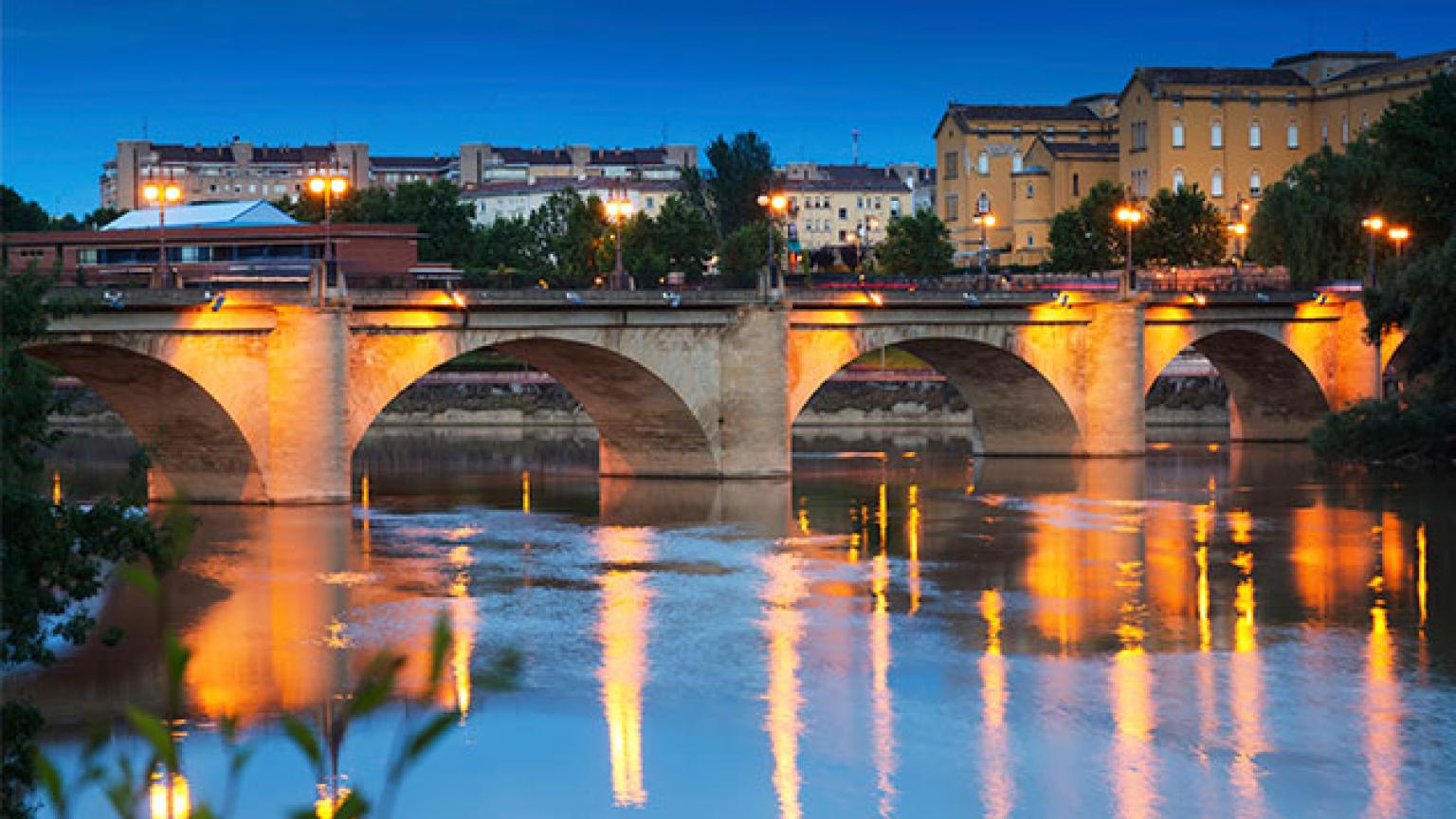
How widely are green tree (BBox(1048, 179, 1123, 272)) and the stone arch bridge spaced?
99.1 ft

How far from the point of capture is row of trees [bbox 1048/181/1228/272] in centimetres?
9762

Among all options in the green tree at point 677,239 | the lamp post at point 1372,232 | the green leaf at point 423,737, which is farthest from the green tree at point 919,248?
the green leaf at point 423,737

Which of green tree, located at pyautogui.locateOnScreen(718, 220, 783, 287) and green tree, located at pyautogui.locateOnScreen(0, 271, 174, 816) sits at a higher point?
green tree, located at pyautogui.locateOnScreen(718, 220, 783, 287)

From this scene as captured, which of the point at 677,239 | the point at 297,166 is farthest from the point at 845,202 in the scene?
the point at 677,239

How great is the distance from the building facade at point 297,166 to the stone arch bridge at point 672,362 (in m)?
121

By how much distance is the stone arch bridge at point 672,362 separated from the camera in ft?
138

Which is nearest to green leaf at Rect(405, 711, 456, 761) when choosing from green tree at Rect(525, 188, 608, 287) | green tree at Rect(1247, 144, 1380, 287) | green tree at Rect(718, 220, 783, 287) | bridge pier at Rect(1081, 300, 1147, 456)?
bridge pier at Rect(1081, 300, 1147, 456)

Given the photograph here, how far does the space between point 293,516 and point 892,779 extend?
23947mm

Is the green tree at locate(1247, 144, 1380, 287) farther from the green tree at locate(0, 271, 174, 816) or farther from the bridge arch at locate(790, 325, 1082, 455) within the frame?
the green tree at locate(0, 271, 174, 816)

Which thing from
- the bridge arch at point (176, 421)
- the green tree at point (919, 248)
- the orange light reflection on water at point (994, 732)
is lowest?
the orange light reflection on water at point (994, 732)

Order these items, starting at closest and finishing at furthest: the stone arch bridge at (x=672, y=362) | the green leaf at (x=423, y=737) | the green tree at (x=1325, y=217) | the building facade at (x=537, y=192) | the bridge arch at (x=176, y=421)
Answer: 1. the green leaf at (x=423, y=737)
2. the bridge arch at (x=176, y=421)
3. the stone arch bridge at (x=672, y=362)
4. the green tree at (x=1325, y=217)
5. the building facade at (x=537, y=192)

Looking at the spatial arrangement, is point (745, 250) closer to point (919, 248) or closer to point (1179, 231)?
point (919, 248)

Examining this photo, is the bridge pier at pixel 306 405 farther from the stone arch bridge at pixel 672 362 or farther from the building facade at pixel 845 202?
the building facade at pixel 845 202

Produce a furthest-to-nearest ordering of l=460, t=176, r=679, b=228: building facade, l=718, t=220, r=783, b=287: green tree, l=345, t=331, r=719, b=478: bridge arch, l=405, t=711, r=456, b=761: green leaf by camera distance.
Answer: l=460, t=176, r=679, b=228: building facade, l=718, t=220, r=783, b=287: green tree, l=345, t=331, r=719, b=478: bridge arch, l=405, t=711, r=456, b=761: green leaf
